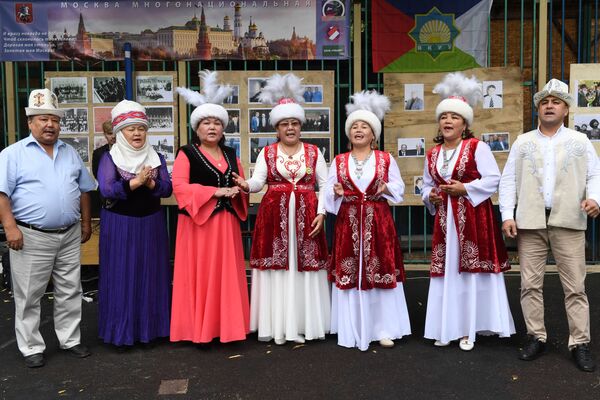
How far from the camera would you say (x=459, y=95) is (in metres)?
4.54

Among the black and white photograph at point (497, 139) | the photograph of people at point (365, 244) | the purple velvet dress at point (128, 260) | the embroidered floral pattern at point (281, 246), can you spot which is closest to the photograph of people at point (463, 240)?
the photograph of people at point (365, 244)

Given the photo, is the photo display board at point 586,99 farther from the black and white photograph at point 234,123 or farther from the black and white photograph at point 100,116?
the black and white photograph at point 100,116

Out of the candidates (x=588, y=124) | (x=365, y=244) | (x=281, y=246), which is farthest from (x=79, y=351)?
(x=588, y=124)

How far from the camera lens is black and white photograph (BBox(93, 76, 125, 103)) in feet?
23.1

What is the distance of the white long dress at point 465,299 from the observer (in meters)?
4.38

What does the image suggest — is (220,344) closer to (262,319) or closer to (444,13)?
(262,319)

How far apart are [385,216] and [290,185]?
786mm

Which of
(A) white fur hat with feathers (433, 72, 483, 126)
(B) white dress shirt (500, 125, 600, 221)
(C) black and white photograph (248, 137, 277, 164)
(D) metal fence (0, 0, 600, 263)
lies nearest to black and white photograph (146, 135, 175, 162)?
(D) metal fence (0, 0, 600, 263)

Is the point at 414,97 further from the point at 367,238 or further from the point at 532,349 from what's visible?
the point at 532,349

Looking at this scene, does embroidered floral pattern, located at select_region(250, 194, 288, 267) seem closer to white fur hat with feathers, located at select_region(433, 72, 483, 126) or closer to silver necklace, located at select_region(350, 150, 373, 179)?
silver necklace, located at select_region(350, 150, 373, 179)

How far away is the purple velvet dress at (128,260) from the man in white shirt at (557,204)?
267cm

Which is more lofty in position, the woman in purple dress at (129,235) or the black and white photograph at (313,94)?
the black and white photograph at (313,94)

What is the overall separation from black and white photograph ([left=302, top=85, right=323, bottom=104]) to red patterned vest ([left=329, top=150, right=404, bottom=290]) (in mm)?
2593

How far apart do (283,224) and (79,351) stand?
1827mm
